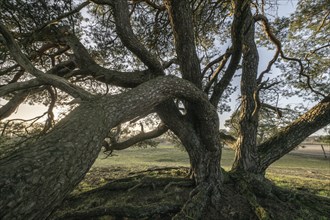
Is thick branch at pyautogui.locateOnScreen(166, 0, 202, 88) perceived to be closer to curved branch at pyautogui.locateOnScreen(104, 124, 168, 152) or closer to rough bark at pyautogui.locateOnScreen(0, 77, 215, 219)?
rough bark at pyautogui.locateOnScreen(0, 77, 215, 219)

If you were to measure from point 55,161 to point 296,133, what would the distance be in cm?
484

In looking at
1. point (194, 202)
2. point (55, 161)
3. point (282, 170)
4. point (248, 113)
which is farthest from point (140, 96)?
point (282, 170)

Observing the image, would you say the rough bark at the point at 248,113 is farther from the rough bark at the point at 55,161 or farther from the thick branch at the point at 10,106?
the thick branch at the point at 10,106

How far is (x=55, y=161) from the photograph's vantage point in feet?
4.47

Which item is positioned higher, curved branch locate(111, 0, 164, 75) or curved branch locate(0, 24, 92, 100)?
curved branch locate(111, 0, 164, 75)

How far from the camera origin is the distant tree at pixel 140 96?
1.38 m

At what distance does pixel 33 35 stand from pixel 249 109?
4957 millimetres

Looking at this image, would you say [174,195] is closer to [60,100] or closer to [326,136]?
[60,100]

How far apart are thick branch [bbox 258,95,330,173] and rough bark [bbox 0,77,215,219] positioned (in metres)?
3.84

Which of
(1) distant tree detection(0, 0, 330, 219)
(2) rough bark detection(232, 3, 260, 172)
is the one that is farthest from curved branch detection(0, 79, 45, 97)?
(2) rough bark detection(232, 3, 260, 172)

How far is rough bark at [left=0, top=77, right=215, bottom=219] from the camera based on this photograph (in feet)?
3.67

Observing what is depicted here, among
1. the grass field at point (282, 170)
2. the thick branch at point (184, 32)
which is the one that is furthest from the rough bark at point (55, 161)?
the grass field at point (282, 170)

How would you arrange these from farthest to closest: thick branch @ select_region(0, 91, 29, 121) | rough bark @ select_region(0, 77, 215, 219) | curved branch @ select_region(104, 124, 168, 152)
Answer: curved branch @ select_region(104, 124, 168, 152) < thick branch @ select_region(0, 91, 29, 121) < rough bark @ select_region(0, 77, 215, 219)

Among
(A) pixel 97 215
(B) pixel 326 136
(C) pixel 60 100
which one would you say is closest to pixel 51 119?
(C) pixel 60 100
